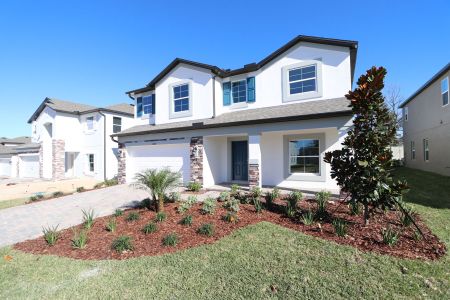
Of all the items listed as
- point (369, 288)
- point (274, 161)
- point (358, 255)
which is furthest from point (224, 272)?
point (274, 161)

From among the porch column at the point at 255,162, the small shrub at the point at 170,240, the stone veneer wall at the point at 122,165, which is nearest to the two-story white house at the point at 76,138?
the stone veneer wall at the point at 122,165

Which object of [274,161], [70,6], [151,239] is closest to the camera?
[151,239]

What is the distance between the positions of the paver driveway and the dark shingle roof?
4.65 m

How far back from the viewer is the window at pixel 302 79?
37.6 ft

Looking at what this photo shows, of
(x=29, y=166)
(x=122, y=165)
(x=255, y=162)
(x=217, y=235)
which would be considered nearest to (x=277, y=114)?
(x=255, y=162)

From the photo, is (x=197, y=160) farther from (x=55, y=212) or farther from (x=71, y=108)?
(x=71, y=108)

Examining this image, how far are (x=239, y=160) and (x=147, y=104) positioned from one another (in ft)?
27.3

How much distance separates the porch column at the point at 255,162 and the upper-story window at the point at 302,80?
303 centimetres

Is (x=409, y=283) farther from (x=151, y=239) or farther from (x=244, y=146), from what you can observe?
(x=244, y=146)

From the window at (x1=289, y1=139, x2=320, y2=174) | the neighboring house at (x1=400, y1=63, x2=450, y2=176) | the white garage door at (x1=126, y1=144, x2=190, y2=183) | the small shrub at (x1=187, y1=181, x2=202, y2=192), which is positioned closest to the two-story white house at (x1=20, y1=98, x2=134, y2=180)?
the white garage door at (x1=126, y1=144, x2=190, y2=183)

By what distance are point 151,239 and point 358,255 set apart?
186 inches

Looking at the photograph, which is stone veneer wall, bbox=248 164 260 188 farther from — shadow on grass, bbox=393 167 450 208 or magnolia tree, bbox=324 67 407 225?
shadow on grass, bbox=393 167 450 208

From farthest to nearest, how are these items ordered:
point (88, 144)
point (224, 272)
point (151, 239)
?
point (88, 144), point (151, 239), point (224, 272)

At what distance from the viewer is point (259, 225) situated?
615 cm
